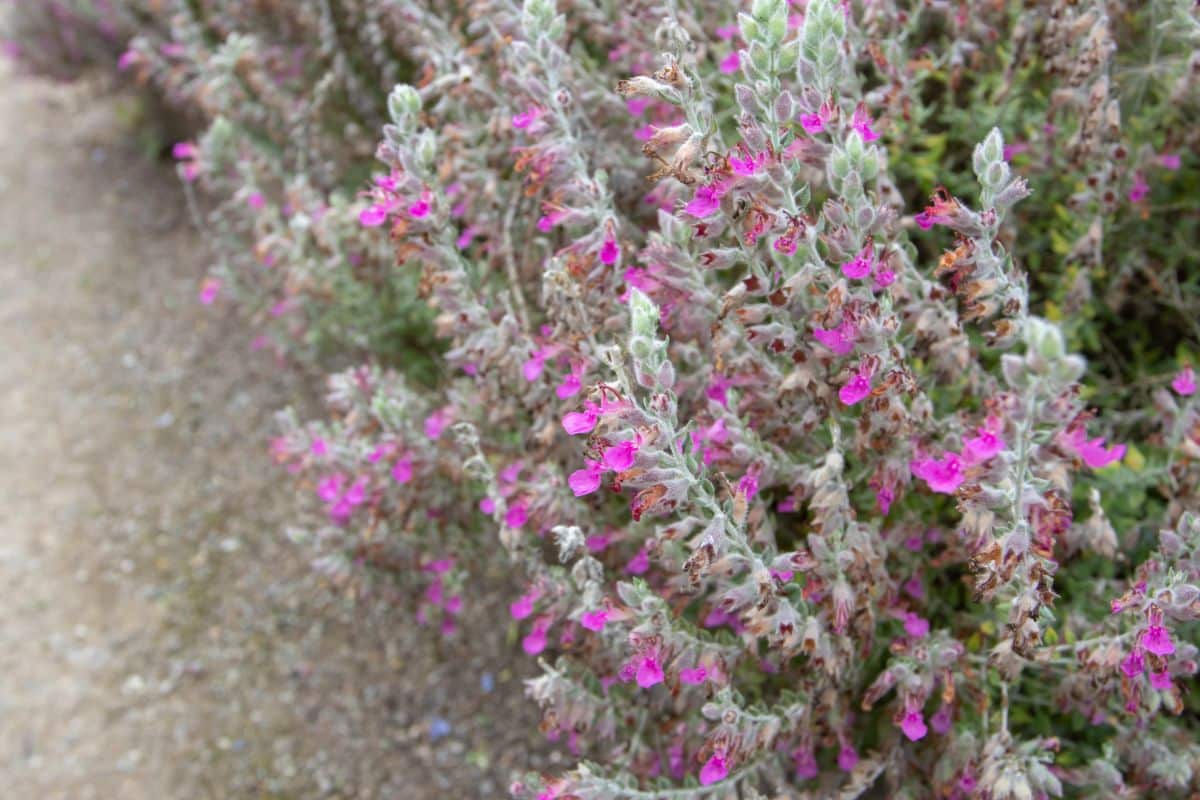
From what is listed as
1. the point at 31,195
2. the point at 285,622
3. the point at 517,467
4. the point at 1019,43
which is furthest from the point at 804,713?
the point at 31,195

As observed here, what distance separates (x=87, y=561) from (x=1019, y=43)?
10.5 feet

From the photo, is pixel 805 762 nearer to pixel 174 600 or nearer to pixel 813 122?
pixel 813 122

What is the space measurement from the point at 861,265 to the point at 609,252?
1.54 feet

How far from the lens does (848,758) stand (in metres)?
1.91

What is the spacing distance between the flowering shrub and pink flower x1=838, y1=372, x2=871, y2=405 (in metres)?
0.02

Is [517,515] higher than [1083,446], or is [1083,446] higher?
[1083,446]

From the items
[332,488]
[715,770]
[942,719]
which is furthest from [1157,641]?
[332,488]

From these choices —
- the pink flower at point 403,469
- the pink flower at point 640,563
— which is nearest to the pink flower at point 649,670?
the pink flower at point 640,563

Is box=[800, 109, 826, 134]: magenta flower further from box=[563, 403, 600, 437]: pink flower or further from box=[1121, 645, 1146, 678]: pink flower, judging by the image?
box=[1121, 645, 1146, 678]: pink flower

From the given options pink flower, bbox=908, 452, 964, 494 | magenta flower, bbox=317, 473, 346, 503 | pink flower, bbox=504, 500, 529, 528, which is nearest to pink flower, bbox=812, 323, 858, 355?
pink flower, bbox=908, 452, 964, 494

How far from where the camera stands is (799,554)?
1668 mm

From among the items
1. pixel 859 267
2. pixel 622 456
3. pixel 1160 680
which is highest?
pixel 859 267

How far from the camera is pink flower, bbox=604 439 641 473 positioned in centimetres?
139

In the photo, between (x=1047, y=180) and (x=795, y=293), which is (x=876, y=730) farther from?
(x=1047, y=180)
